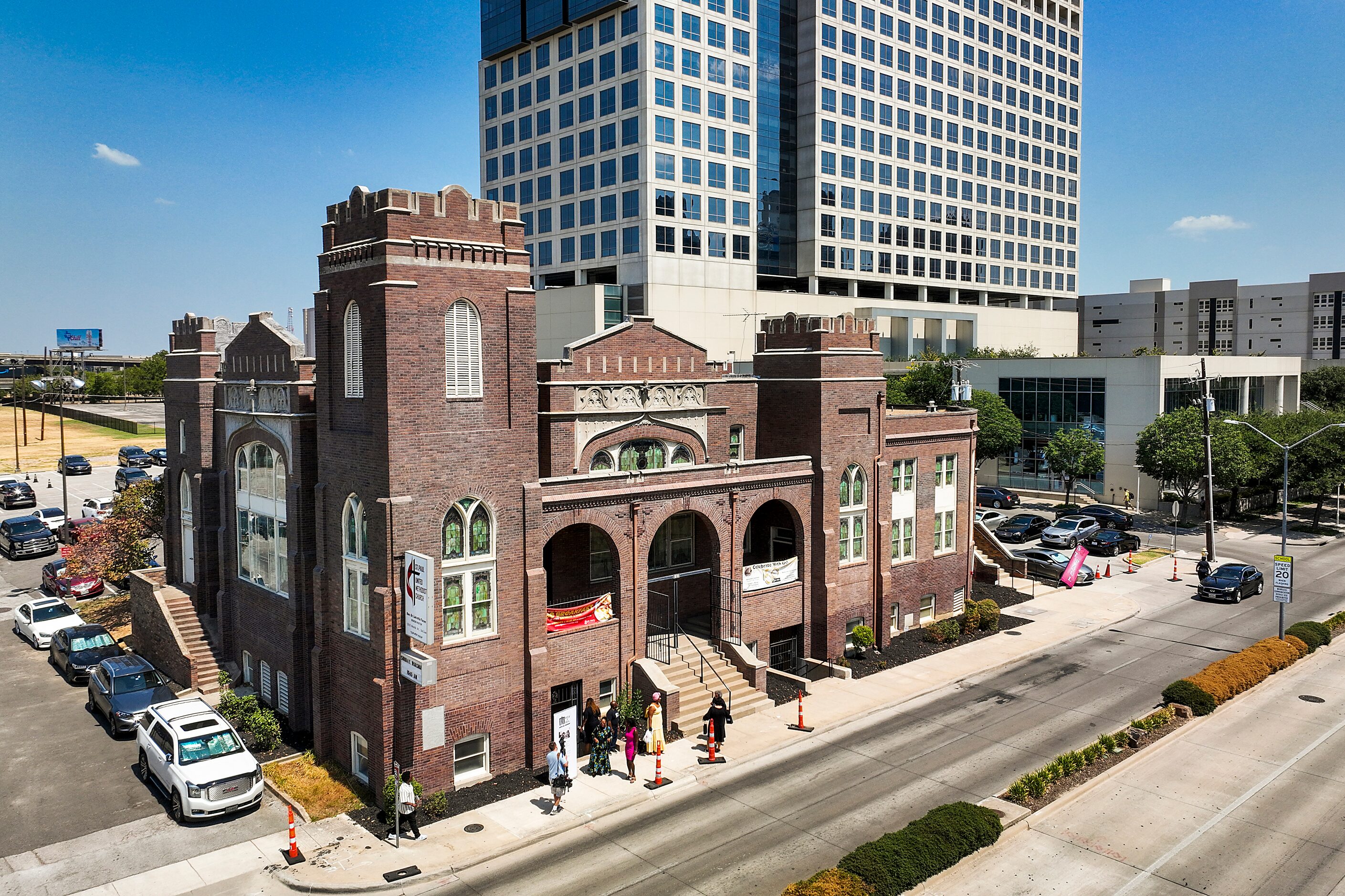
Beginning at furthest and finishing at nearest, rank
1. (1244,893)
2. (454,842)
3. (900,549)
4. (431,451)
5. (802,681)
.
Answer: (900,549) < (802,681) < (431,451) < (454,842) < (1244,893)

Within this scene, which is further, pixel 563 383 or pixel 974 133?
pixel 974 133

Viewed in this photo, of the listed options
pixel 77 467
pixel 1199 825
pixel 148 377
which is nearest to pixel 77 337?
pixel 148 377

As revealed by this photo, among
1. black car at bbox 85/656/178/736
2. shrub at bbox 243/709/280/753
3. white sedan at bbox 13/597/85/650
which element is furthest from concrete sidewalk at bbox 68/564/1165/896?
white sedan at bbox 13/597/85/650

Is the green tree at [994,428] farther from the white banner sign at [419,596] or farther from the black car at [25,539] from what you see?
the black car at [25,539]

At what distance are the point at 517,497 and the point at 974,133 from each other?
81.6 meters

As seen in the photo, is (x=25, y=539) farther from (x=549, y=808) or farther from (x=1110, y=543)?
(x=1110, y=543)

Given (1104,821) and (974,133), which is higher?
(974,133)

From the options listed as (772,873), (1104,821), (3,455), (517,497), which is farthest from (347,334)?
(3,455)

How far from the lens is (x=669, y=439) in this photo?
1173 inches

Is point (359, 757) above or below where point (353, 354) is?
below

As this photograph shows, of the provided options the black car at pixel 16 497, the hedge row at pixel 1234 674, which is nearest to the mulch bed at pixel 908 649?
the hedge row at pixel 1234 674

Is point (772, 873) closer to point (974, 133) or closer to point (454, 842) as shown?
point (454, 842)

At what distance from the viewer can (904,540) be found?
34719 millimetres

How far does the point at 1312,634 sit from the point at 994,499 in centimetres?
3150
